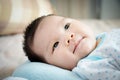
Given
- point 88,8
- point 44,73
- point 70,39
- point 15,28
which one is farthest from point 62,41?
point 88,8

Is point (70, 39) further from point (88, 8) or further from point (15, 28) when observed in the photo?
point (88, 8)

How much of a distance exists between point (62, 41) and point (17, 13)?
0.74 metres

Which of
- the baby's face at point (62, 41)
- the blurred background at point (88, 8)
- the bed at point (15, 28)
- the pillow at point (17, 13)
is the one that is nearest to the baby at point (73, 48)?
the baby's face at point (62, 41)

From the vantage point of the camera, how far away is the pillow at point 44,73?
2.37 ft

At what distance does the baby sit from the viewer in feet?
2.26

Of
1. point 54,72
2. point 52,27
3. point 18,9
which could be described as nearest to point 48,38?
point 52,27

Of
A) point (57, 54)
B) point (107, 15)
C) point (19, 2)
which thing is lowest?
point (107, 15)

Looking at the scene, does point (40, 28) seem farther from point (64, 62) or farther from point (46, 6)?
point (46, 6)

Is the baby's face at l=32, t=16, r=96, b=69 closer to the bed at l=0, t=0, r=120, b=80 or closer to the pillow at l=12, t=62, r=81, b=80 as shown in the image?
the pillow at l=12, t=62, r=81, b=80

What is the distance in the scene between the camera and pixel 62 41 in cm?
82

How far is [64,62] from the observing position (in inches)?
31.8

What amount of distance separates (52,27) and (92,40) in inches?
6.5

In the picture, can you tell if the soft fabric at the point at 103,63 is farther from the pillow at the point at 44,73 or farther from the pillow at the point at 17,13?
the pillow at the point at 17,13

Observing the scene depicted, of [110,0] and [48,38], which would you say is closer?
[48,38]
